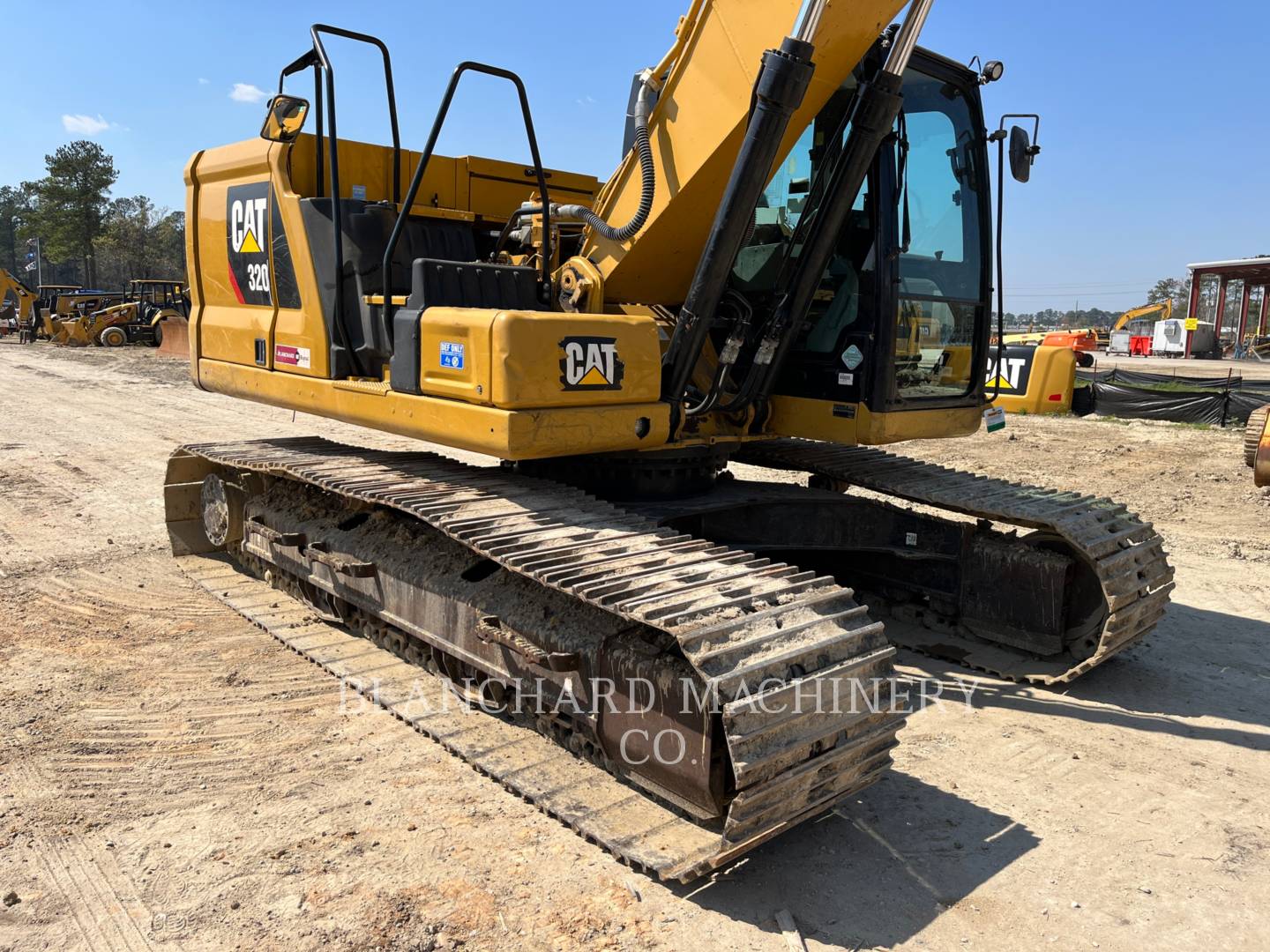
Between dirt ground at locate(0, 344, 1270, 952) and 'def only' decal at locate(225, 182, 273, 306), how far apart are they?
189 cm

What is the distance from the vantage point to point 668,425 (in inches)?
170

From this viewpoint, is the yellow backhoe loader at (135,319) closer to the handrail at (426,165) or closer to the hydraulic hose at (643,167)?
the handrail at (426,165)

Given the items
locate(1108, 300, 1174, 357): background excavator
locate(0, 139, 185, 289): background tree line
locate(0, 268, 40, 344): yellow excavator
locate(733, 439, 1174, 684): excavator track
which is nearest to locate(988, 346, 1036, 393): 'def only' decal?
locate(733, 439, 1174, 684): excavator track

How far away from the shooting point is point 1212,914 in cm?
310

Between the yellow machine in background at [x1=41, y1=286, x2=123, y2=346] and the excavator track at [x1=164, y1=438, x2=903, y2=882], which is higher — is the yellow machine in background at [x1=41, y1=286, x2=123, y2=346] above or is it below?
above

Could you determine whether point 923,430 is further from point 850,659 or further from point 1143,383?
point 1143,383

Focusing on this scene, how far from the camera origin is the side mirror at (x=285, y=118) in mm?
4855

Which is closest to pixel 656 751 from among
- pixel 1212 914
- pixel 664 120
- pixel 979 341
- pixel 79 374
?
pixel 1212 914

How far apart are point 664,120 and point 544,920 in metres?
3.19

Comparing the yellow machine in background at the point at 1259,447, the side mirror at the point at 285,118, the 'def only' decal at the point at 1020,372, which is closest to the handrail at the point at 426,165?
the side mirror at the point at 285,118

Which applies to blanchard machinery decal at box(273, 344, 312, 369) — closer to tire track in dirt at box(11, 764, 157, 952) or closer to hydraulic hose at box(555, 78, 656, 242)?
hydraulic hose at box(555, 78, 656, 242)

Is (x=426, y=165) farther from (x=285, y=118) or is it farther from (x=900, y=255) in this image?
(x=900, y=255)

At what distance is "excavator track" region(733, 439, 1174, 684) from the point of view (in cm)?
467

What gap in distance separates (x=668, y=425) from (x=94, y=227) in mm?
68161
